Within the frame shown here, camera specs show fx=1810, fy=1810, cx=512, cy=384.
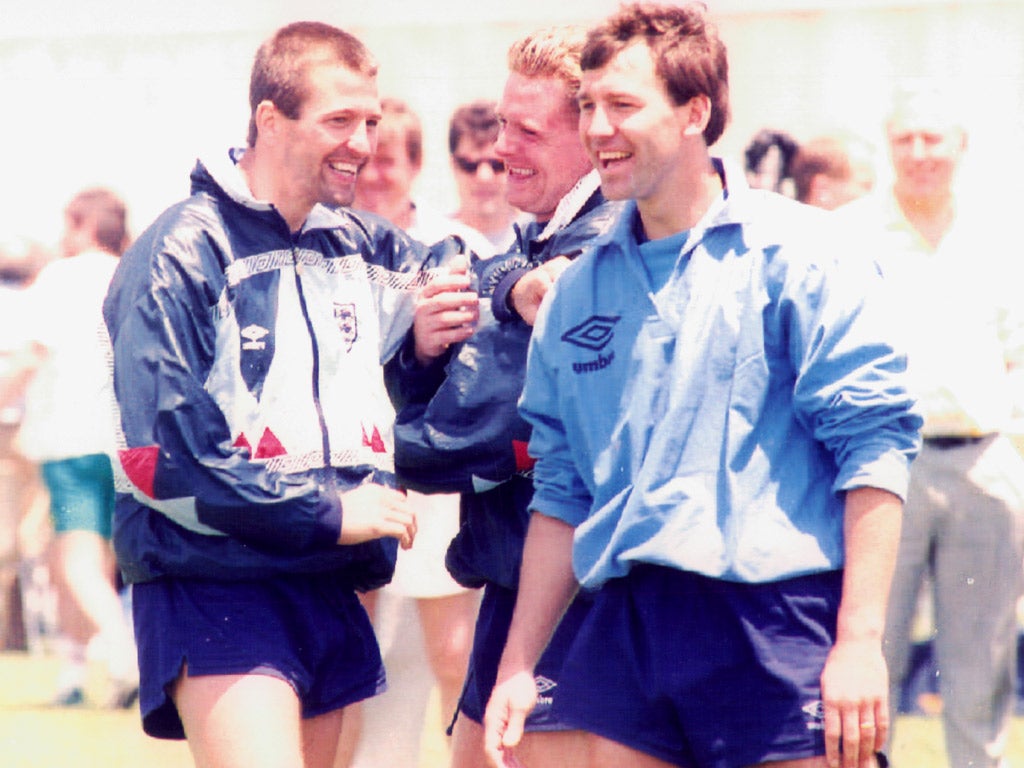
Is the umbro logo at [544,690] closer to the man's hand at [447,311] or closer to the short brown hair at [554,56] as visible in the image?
the man's hand at [447,311]

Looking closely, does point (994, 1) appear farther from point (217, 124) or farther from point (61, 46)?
point (61, 46)

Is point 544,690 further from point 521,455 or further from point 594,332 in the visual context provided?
point 594,332

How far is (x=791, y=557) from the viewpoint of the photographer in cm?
283

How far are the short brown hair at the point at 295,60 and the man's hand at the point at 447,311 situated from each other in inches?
17.4

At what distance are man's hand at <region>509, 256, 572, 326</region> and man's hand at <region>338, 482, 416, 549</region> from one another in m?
0.43

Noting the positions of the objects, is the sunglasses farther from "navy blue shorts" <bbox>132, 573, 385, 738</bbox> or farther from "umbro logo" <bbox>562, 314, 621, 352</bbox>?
"umbro logo" <bbox>562, 314, 621, 352</bbox>

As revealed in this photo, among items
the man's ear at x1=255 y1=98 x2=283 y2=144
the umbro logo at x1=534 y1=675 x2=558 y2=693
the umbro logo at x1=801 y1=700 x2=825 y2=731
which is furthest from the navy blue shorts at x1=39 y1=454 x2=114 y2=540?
the umbro logo at x1=801 y1=700 x2=825 y2=731

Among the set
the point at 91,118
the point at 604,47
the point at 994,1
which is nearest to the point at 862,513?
the point at 604,47

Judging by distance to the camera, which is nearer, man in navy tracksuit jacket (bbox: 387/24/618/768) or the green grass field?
man in navy tracksuit jacket (bbox: 387/24/618/768)

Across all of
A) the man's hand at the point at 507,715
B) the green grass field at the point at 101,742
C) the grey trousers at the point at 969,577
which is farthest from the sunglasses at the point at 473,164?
the man's hand at the point at 507,715

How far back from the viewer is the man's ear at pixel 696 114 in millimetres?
3037

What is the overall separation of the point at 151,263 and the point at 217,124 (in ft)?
17.2

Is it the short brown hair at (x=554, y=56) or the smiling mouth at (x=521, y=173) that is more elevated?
the short brown hair at (x=554, y=56)

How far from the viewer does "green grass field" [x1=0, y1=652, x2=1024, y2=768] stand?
618 centimetres
